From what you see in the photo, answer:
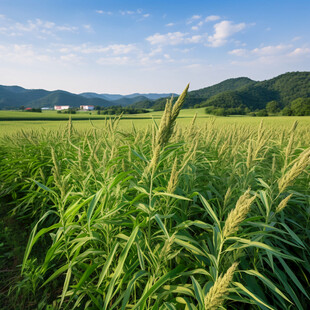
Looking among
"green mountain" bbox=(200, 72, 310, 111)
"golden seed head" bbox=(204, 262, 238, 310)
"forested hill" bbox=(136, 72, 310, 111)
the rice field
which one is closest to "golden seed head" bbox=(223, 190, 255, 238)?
the rice field

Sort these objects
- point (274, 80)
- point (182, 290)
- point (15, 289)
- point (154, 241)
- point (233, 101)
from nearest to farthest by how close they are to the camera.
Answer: point (182, 290), point (154, 241), point (15, 289), point (233, 101), point (274, 80)

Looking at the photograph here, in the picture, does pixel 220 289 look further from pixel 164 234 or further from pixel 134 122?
pixel 134 122

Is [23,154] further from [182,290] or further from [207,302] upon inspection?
[207,302]

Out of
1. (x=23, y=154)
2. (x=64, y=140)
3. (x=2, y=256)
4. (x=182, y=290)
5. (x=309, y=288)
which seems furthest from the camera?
(x=23, y=154)

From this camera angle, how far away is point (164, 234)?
52.2 inches

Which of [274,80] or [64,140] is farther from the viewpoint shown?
[274,80]

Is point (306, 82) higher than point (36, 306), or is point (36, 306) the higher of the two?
point (306, 82)

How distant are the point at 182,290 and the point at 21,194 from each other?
3.46 metres

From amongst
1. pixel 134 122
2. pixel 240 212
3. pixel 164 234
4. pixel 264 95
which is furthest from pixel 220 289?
pixel 264 95

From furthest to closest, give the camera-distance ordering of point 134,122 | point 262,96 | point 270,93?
point 270,93 → point 262,96 → point 134,122

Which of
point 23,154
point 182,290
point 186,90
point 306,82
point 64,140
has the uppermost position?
point 306,82

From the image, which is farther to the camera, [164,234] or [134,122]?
[134,122]

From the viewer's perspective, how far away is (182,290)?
110 cm

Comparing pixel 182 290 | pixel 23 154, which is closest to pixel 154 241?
→ pixel 182 290
